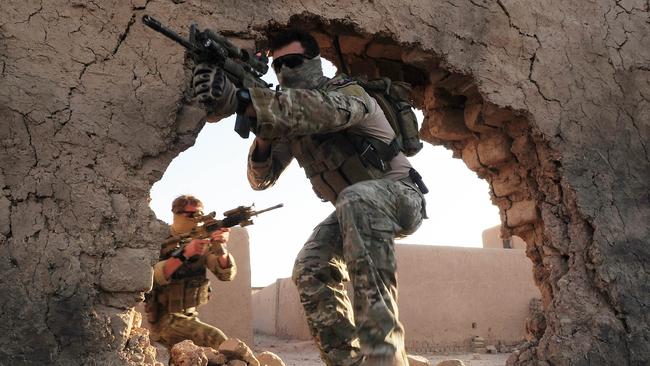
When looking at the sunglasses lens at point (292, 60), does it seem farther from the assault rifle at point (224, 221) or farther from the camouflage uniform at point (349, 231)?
the assault rifle at point (224, 221)

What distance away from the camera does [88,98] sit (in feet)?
6.92

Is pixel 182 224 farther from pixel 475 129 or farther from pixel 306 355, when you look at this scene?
pixel 306 355

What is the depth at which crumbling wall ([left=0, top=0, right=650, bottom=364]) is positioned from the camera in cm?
195

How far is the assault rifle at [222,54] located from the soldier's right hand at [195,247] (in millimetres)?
1952

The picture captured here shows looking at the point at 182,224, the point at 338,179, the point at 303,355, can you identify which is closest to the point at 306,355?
the point at 303,355

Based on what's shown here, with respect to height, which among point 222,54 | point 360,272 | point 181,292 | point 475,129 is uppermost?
point 475,129

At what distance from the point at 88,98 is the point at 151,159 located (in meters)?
0.31

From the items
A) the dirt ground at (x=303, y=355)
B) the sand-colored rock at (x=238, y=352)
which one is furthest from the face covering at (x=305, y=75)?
the dirt ground at (x=303, y=355)

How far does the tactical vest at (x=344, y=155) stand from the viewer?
2.37 metres

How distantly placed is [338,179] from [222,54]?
752 mm

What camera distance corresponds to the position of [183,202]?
451 centimetres

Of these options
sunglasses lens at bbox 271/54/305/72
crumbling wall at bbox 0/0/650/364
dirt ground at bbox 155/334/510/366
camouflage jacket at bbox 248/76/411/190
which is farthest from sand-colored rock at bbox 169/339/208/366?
dirt ground at bbox 155/334/510/366

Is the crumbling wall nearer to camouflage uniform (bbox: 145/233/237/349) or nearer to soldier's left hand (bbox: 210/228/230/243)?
soldier's left hand (bbox: 210/228/230/243)

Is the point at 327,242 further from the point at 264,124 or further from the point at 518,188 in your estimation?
the point at 518,188
